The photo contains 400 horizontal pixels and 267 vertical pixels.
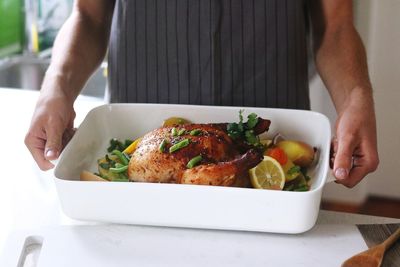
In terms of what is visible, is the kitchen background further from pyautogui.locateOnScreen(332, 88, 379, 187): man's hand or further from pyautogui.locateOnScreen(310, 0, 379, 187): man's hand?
pyautogui.locateOnScreen(332, 88, 379, 187): man's hand

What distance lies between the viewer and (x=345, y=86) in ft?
3.32

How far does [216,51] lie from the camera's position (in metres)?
1.10

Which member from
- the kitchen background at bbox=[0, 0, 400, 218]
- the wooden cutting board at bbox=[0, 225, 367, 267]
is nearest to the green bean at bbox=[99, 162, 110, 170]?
the wooden cutting board at bbox=[0, 225, 367, 267]

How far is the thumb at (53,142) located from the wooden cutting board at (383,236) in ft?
1.51

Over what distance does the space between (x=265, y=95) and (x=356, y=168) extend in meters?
0.32

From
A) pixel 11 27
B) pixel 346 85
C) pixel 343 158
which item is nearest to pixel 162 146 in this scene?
pixel 343 158

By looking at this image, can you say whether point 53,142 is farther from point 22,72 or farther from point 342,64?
Answer: point 22,72

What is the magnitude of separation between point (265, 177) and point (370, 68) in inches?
52.2

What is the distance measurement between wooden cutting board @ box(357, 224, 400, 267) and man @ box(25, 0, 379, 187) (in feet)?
0.98

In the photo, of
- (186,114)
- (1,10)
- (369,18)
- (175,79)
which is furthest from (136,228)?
(1,10)

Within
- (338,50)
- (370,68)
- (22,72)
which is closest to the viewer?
(338,50)

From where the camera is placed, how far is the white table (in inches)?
35.2

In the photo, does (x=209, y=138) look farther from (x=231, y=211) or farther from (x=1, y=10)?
(x=1, y=10)

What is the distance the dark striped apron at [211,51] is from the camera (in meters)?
1.09
